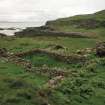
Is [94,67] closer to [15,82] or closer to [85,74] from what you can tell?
[85,74]

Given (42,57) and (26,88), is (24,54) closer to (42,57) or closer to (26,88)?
(42,57)

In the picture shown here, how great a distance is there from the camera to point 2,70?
31.0 m

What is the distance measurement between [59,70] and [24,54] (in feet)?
28.3

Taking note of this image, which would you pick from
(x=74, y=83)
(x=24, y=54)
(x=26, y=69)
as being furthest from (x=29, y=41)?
(x=74, y=83)

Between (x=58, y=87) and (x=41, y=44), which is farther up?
(x=41, y=44)

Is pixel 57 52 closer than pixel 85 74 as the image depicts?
No

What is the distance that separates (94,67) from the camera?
104 ft

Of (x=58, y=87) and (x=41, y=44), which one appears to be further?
(x=41, y=44)

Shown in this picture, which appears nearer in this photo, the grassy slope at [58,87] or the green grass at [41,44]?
the grassy slope at [58,87]

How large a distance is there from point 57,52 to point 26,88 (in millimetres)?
17177

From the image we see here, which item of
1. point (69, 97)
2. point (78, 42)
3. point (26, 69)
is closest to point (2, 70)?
point (26, 69)

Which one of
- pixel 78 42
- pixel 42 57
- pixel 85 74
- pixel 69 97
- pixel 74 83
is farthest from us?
pixel 78 42

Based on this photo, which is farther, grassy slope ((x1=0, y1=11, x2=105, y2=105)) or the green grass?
the green grass

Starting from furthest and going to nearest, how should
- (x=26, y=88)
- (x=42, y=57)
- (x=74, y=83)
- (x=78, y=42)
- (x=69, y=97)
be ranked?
(x=78, y=42) → (x=42, y=57) → (x=74, y=83) → (x=69, y=97) → (x=26, y=88)
